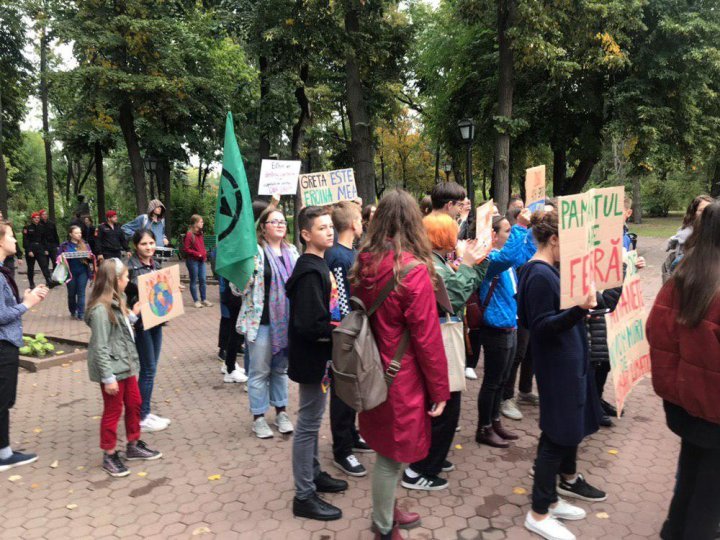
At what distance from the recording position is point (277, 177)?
23.6ft

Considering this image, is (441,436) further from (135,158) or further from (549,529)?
(135,158)

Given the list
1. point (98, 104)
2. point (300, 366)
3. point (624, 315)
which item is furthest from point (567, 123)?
point (300, 366)

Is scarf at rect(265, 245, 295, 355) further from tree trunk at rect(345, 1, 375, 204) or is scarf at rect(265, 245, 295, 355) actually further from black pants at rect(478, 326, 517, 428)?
tree trunk at rect(345, 1, 375, 204)

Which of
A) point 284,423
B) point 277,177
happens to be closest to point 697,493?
point 284,423

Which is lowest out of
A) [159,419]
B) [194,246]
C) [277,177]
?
[159,419]

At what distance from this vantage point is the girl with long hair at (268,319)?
4.59 metres

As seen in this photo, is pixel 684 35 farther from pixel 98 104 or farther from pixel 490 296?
pixel 98 104

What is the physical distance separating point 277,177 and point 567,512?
534 cm

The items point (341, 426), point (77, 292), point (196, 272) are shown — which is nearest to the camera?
point (341, 426)

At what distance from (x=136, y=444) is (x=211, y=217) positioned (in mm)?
22366

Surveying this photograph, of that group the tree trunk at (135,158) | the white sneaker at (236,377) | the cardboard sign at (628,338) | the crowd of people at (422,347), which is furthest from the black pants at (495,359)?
the tree trunk at (135,158)

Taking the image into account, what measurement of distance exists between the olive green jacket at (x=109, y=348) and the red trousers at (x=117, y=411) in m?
0.10

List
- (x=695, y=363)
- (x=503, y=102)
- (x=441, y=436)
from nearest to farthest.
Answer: (x=695, y=363) → (x=441, y=436) → (x=503, y=102)

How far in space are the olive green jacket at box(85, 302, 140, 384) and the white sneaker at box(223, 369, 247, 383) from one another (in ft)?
7.77
